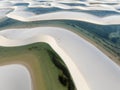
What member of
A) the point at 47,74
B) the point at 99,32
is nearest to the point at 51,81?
the point at 47,74

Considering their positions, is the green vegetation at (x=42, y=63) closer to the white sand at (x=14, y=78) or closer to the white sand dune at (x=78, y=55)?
the white sand at (x=14, y=78)

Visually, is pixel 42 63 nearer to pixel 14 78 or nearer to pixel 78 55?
pixel 14 78

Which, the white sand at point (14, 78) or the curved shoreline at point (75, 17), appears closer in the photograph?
the white sand at point (14, 78)

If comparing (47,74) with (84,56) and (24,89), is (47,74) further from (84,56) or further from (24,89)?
(84,56)

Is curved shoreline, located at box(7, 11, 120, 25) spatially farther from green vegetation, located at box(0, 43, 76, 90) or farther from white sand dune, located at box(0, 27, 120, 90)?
green vegetation, located at box(0, 43, 76, 90)

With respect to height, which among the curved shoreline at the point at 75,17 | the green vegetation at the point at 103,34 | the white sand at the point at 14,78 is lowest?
the white sand at the point at 14,78

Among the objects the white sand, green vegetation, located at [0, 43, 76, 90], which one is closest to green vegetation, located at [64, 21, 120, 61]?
green vegetation, located at [0, 43, 76, 90]

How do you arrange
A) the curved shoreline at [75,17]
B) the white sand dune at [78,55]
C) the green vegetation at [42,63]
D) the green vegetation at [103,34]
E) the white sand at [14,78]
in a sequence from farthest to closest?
the curved shoreline at [75,17]
the green vegetation at [103,34]
the white sand dune at [78,55]
the white sand at [14,78]
the green vegetation at [42,63]

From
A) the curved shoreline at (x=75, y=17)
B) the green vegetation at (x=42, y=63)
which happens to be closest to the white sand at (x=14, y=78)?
the green vegetation at (x=42, y=63)
